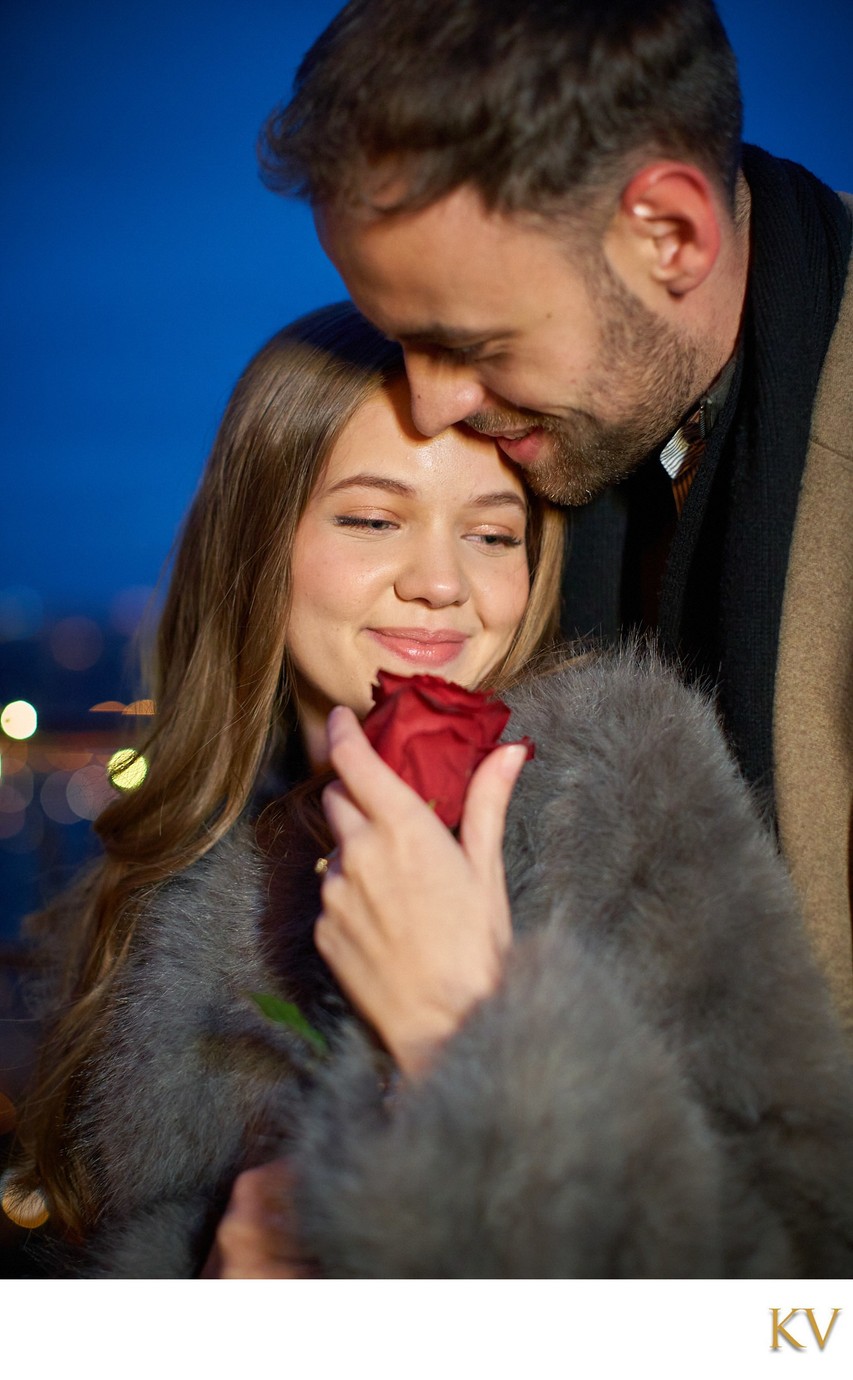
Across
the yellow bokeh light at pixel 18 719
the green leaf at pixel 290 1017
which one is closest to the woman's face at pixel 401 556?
the green leaf at pixel 290 1017

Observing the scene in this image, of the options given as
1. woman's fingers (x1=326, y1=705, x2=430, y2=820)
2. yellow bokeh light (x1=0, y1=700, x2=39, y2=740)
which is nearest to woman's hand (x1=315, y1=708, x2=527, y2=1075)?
woman's fingers (x1=326, y1=705, x2=430, y2=820)

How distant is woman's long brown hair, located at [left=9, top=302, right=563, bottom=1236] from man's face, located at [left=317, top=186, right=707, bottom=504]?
0.96 feet

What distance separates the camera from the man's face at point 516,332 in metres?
1.59

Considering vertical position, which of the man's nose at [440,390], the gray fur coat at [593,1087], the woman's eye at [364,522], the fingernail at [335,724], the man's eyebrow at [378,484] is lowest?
the gray fur coat at [593,1087]

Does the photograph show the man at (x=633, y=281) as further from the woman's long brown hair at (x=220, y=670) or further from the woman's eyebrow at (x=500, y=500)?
the woman's long brown hair at (x=220, y=670)

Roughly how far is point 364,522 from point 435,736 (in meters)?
0.78

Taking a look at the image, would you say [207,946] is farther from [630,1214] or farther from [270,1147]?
[630,1214]

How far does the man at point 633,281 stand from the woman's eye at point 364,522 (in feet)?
0.65

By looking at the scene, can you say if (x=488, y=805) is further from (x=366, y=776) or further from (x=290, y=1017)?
(x=290, y=1017)

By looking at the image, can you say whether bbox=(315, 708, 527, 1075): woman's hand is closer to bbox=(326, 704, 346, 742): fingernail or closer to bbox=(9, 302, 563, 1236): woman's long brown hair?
bbox=(326, 704, 346, 742): fingernail

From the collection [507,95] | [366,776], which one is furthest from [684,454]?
[366,776]

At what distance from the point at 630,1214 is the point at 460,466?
4.40ft

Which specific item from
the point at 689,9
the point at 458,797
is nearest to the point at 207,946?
the point at 458,797
